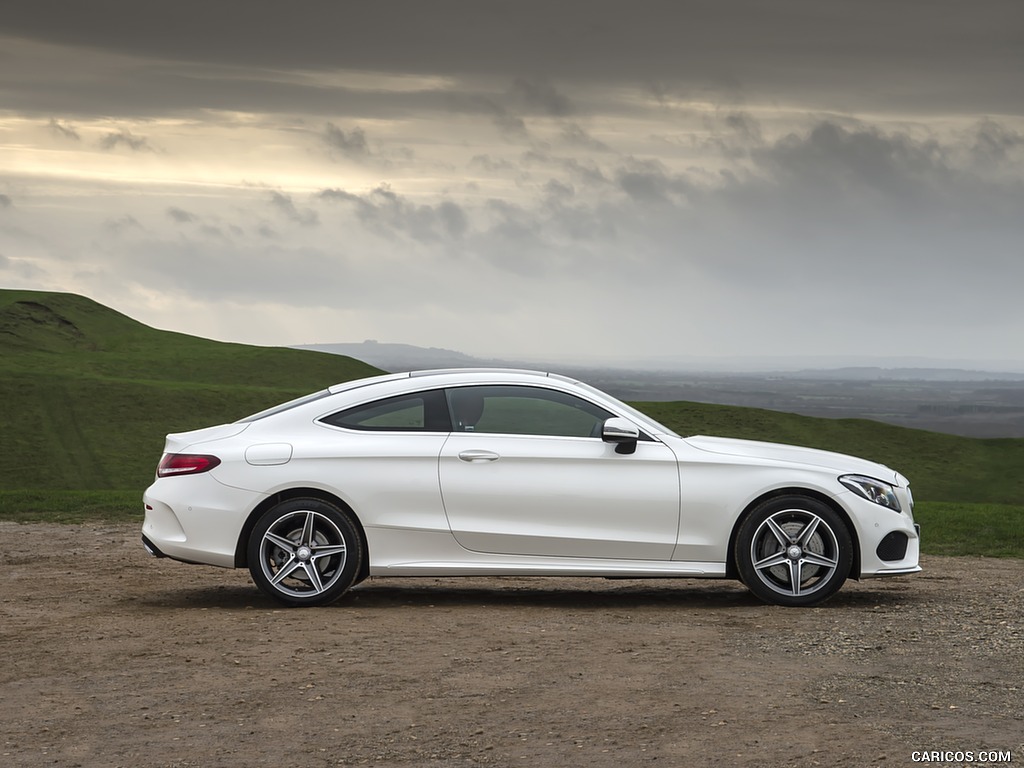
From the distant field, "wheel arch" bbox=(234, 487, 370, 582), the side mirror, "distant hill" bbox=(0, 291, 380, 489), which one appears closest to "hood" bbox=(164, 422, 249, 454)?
"wheel arch" bbox=(234, 487, 370, 582)

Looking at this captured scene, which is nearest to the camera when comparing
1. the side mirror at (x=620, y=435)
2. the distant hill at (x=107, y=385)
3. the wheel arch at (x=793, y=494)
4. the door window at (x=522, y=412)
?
the side mirror at (x=620, y=435)

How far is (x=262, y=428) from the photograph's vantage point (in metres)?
9.13

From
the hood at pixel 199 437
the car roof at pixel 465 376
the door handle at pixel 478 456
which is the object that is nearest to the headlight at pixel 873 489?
the car roof at pixel 465 376

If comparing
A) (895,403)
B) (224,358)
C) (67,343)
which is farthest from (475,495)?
(895,403)

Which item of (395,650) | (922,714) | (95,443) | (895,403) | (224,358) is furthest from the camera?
(895,403)

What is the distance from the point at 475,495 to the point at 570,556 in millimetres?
795

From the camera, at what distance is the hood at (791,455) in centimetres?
905

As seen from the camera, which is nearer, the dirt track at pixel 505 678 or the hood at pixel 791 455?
the dirt track at pixel 505 678

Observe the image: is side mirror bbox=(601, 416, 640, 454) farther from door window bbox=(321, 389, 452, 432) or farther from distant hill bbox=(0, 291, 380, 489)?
distant hill bbox=(0, 291, 380, 489)

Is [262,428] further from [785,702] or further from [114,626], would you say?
[785,702]

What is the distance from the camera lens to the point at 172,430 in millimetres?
32438

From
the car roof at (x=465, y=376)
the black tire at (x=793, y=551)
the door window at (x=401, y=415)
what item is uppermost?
the car roof at (x=465, y=376)

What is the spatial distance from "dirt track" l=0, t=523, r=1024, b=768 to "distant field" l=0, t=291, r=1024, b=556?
9207mm

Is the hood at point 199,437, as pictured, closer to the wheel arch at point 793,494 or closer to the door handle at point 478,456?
the door handle at point 478,456
